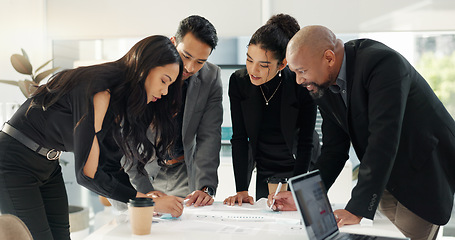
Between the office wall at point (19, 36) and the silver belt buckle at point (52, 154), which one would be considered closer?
the silver belt buckle at point (52, 154)

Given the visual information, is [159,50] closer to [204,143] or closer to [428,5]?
[204,143]

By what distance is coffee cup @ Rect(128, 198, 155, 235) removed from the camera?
1.53 metres

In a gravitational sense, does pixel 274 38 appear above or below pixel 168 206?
above

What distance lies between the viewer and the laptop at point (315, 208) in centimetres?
136

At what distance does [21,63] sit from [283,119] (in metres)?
2.45

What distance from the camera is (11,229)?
1.23 m

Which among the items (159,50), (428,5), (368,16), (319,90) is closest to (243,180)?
(319,90)

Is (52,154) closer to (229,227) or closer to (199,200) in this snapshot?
(199,200)

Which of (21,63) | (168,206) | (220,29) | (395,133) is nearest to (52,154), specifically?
(168,206)

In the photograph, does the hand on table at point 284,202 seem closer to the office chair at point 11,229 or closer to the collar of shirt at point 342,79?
the collar of shirt at point 342,79

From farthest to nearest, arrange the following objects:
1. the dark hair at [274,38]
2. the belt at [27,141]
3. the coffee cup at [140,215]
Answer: the dark hair at [274,38] < the belt at [27,141] < the coffee cup at [140,215]

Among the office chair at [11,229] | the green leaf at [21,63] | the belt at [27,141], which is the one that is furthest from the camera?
the green leaf at [21,63]

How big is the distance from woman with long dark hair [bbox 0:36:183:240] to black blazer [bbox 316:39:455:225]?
2.17 ft

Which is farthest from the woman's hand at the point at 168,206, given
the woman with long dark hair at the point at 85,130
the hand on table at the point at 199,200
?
the hand on table at the point at 199,200
